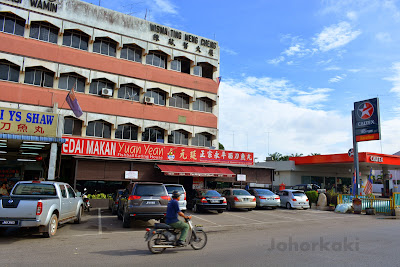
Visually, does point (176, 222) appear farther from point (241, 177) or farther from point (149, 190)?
point (241, 177)

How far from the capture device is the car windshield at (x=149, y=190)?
12805mm

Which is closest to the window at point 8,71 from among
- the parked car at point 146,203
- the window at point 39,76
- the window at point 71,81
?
the window at point 39,76

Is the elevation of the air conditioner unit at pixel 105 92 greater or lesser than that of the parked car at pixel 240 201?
greater

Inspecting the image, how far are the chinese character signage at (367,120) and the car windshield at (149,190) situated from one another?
68.5 feet

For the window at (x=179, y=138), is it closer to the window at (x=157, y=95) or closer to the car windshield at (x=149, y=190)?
the window at (x=157, y=95)

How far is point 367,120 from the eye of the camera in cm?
2728

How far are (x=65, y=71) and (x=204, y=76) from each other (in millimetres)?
A: 14105

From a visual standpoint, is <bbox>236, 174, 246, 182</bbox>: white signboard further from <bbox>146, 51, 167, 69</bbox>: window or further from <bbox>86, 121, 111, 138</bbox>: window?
<bbox>146, 51, 167, 69</bbox>: window

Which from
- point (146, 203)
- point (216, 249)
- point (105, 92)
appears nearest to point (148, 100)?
point (105, 92)

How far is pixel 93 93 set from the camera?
92.0ft

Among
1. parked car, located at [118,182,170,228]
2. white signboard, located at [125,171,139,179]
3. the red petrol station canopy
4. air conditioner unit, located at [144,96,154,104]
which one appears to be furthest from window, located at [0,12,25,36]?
the red petrol station canopy

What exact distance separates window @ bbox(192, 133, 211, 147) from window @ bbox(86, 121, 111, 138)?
28.6 feet

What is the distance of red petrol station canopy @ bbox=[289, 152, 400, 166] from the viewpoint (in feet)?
117

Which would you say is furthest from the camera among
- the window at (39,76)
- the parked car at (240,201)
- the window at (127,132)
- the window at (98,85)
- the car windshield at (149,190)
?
the window at (127,132)
